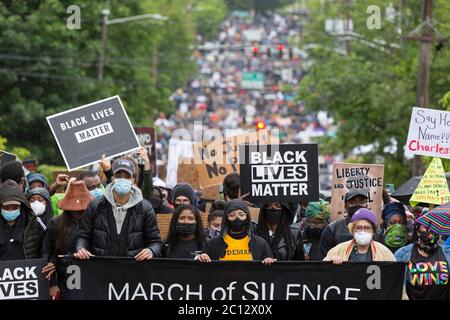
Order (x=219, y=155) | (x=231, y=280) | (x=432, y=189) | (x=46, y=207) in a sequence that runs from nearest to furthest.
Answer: (x=231, y=280), (x=46, y=207), (x=432, y=189), (x=219, y=155)

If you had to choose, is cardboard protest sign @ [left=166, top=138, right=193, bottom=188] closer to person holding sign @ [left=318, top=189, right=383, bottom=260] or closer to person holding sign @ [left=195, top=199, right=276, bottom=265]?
person holding sign @ [left=318, top=189, right=383, bottom=260]

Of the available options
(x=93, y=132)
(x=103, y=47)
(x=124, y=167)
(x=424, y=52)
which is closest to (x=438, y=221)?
(x=124, y=167)

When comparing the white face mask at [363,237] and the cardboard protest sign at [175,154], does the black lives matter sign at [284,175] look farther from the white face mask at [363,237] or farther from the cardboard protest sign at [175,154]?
the cardboard protest sign at [175,154]

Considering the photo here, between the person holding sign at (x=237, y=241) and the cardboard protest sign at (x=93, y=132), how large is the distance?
269 centimetres

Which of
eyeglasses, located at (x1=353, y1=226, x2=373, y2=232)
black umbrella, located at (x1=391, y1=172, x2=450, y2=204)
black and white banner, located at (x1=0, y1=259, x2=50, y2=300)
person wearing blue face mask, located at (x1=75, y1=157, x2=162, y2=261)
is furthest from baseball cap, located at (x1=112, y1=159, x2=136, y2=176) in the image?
black umbrella, located at (x1=391, y1=172, x2=450, y2=204)

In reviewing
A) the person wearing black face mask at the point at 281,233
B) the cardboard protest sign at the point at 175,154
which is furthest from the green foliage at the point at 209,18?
the person wearing black face mask at the point at 281,233

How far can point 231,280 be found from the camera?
11492 millimetres

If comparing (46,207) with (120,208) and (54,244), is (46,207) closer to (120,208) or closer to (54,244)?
(54,244)

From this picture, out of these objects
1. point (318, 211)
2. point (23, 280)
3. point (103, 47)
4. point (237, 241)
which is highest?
point (237, 241)

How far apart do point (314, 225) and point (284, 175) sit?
0.69m

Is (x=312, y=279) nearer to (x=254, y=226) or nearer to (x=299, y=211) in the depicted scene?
(x=254, y=226)

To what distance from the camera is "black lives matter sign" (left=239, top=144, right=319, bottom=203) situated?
13.3 metres

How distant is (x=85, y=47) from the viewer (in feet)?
148

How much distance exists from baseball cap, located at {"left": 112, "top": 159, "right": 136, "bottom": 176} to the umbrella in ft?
7.78
